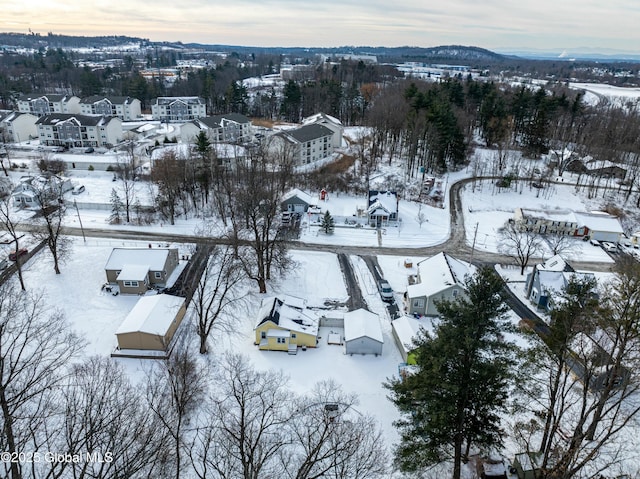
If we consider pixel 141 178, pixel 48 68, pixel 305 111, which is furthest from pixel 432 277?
pixel 48 68

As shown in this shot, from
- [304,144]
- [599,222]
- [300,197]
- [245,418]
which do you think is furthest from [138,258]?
[599,222]

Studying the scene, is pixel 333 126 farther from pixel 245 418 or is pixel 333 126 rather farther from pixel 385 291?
pixel 245 418

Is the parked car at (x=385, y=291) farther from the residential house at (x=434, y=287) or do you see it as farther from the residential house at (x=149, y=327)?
the residential house at (x=149, y=327)

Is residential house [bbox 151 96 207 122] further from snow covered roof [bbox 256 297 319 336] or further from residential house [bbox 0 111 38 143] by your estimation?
snow covered roof [bbox 256 297 319 336]

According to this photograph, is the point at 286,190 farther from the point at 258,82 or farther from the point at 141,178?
the point at 258,82

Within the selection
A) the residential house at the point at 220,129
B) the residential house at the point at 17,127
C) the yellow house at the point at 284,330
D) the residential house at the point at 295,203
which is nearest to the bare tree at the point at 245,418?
the yellow house at the point at 284,330

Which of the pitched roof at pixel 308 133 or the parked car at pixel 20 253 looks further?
the pitched roof at pixel 308 133

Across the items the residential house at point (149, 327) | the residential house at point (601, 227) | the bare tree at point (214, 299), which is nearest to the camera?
the bare tree at point (214, 299)

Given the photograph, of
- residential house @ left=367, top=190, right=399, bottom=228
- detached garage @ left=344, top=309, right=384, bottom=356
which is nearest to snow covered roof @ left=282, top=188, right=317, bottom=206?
residential house @ left=367, top=190, right=399, bottom=228
